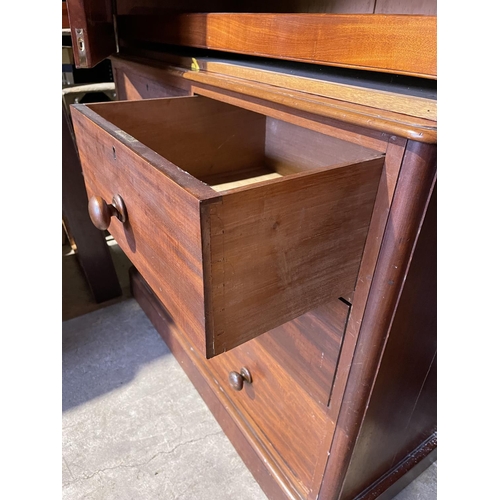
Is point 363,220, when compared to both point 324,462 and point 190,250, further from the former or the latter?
point 324,462

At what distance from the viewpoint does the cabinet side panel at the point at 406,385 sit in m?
0.54

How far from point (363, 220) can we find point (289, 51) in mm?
279

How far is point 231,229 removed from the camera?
389mm

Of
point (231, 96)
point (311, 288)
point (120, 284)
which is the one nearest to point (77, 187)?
point (120, 284)

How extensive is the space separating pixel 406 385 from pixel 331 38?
572 millimetres

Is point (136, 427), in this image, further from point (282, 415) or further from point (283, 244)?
point (283, 244)

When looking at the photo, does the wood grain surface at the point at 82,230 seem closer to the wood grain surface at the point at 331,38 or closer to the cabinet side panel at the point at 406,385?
the wood grain surface at the point at 331,38

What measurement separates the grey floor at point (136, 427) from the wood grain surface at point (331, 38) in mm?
895

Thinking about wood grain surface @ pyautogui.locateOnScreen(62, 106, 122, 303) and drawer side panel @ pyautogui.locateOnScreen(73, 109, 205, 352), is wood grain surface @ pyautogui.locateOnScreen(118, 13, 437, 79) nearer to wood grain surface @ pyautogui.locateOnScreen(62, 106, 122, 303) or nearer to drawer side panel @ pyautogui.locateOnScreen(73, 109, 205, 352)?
drawer side panel @ pyautogui.locateOnScreen(73, 109, 205, 352)

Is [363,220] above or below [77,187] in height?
above

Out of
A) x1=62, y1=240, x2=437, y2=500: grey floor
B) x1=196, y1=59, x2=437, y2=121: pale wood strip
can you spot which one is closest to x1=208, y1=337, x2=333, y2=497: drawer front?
x1=62, y1=240, x2=437, y2=500: grey floor

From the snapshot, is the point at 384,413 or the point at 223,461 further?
the point at 223,461

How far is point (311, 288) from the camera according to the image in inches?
19.3

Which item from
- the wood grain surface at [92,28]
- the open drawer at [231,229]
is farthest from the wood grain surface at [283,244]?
the wood grain surface at [92,28]
